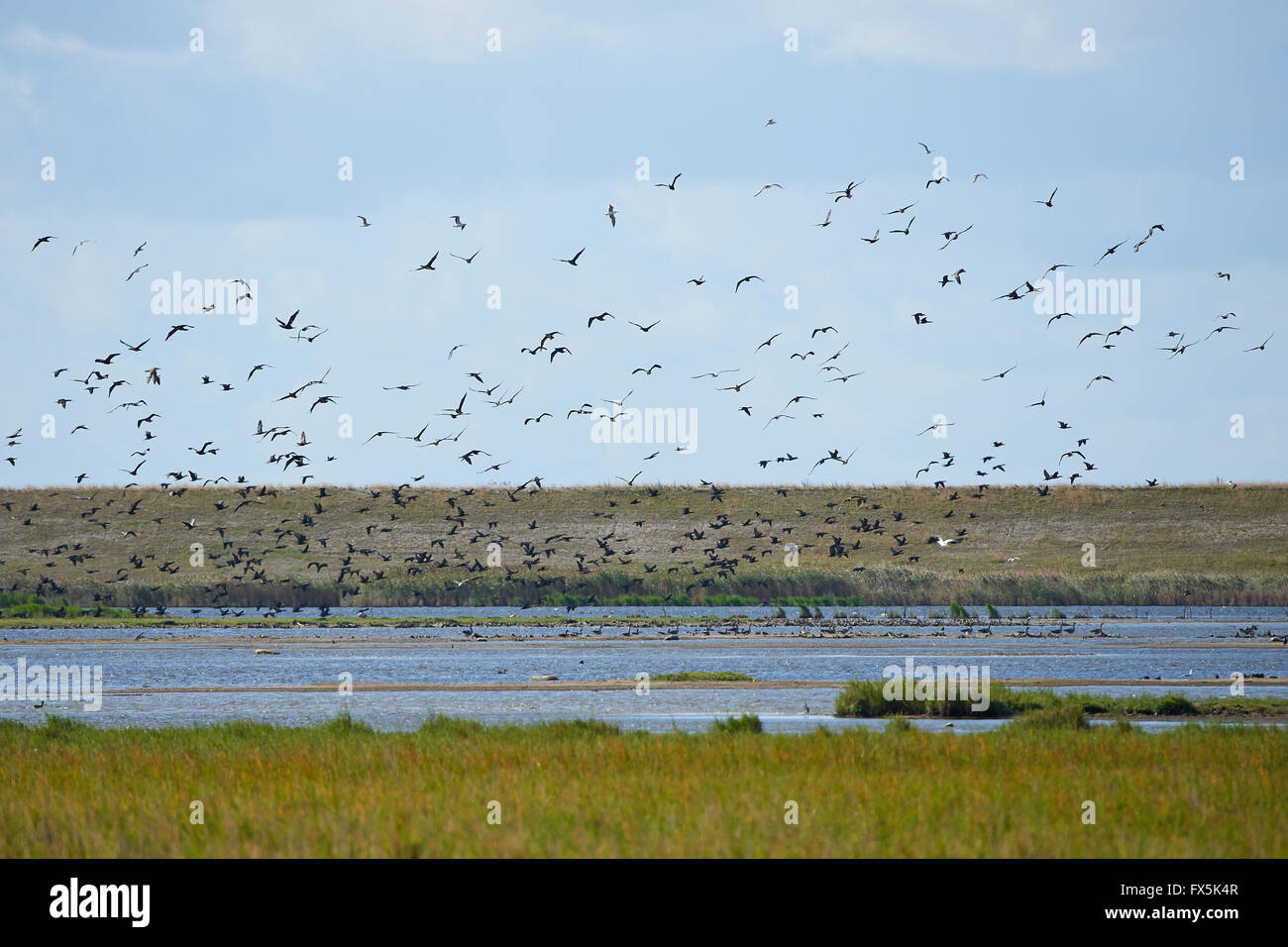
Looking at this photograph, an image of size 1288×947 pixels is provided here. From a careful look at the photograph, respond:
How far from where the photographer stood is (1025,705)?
116 feet

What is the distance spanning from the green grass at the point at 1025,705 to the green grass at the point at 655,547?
58975 mm

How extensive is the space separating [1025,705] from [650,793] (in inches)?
699

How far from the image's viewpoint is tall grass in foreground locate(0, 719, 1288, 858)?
16.7 metres

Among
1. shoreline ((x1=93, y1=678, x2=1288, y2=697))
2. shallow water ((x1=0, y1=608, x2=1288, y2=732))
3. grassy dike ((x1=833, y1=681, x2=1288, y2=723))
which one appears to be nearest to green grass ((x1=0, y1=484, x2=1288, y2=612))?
shallow water ((x1=0, y1=608, x2=1288, y2=732))

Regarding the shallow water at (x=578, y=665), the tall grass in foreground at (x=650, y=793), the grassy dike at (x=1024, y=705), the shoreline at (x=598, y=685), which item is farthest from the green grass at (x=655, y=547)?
the tall grass in foreground at (x=650, y=793)

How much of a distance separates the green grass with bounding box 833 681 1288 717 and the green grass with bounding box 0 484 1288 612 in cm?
5898

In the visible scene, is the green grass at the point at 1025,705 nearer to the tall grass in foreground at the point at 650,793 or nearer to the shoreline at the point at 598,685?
the tall grass in foreground at the point at 650,793

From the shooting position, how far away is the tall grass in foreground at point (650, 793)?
16.7 metres

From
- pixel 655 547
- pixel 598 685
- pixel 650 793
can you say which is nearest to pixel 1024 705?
pixel 598 685

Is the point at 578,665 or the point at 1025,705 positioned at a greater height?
the point at 1025,705

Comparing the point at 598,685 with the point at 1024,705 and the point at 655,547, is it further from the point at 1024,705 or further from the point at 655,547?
the point at 655,547
